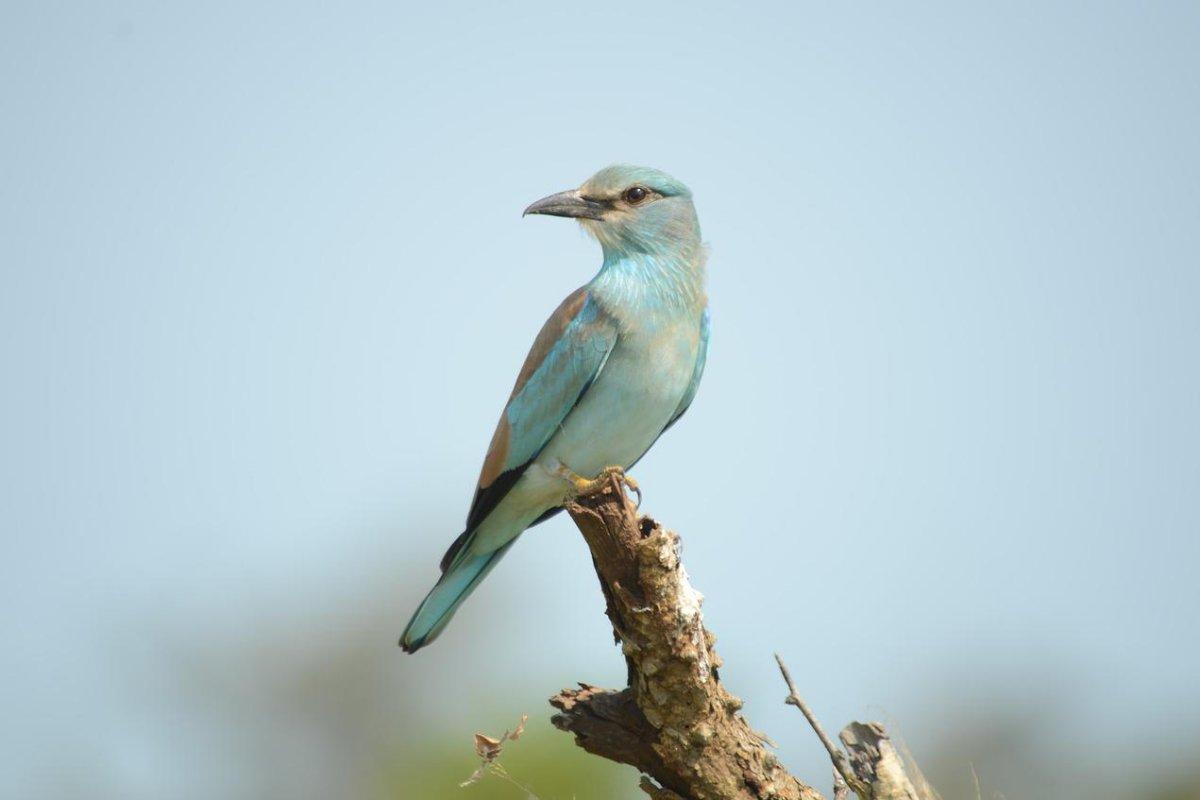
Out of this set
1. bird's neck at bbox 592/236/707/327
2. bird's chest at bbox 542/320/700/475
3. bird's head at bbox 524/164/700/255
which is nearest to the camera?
bird's chest at bbox 542/320/700/475

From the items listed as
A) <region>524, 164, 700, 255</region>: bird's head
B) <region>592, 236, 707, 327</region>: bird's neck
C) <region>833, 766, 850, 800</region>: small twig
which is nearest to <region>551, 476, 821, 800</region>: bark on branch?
<region>833, 766, 850, 800</region>: small twig

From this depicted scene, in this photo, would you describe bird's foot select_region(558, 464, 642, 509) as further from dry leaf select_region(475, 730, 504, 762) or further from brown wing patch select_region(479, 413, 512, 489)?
dry leaf select_region(475, 730, 504, 762)

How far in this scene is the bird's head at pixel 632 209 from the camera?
598 cm

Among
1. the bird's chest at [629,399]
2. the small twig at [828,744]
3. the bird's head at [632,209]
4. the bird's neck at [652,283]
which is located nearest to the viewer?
the small twig at [828,744]

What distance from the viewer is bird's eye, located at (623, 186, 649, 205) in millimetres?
6055

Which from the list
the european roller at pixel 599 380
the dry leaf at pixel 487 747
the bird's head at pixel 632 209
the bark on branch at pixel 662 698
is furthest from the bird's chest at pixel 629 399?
the dry leaf at pixel 487 747

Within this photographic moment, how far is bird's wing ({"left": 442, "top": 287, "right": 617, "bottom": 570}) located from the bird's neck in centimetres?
9

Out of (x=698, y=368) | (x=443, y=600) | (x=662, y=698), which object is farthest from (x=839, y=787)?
(x=698, y=368)

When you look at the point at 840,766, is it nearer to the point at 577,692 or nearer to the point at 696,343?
the point at 577,692

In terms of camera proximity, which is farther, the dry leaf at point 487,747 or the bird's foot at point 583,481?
the bird's foot at point 583,481

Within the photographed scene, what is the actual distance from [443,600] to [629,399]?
45.3 inches

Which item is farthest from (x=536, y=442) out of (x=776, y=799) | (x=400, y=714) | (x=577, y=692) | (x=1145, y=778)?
(x=400, y=714)

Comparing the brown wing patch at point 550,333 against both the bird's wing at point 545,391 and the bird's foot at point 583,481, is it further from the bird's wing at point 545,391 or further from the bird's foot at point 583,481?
the bird's foot at point 583,481

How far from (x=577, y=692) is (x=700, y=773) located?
45 centimetres
